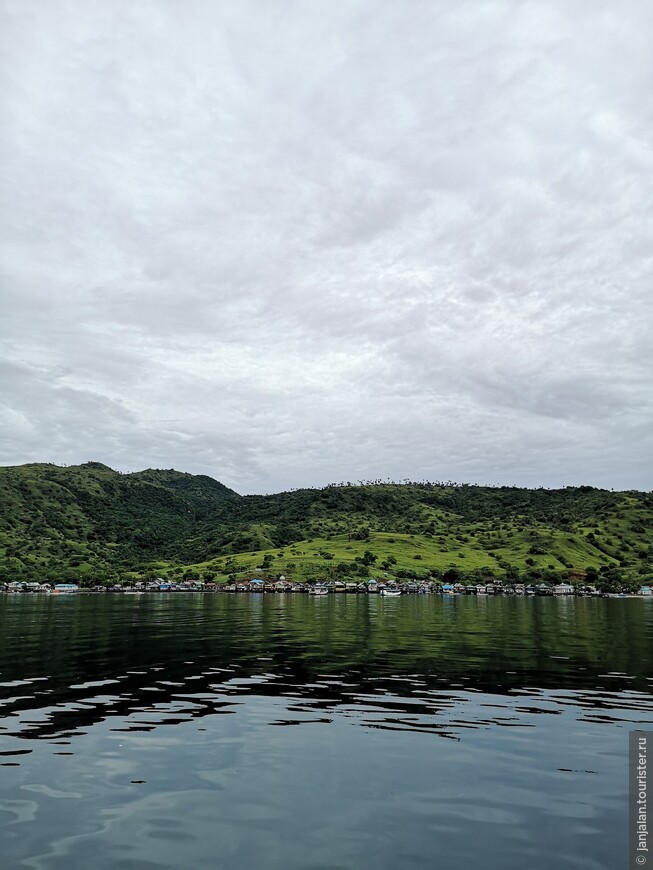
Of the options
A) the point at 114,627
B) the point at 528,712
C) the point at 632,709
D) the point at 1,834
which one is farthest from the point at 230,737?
the point at 114,627

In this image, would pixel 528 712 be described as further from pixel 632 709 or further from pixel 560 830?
pixel 560 830

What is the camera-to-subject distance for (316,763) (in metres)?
24.0

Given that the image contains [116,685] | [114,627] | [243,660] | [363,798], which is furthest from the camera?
[114,627]

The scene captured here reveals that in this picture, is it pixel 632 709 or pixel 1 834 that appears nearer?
pixel 1 834

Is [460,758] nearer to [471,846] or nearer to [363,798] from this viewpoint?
[363,798]

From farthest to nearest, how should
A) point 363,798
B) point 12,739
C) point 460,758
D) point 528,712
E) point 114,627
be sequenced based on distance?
point 114,627 → point 528,712 → point 12,739 → point 460,758 → point 363,798

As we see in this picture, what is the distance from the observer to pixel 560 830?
58.9 feet

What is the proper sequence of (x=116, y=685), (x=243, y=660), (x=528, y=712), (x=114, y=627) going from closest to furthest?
(x=528, y=712), (x=116, y=685), (x=243, y=660), (x=114, y=627)

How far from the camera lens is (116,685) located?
4025cm

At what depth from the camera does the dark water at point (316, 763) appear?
658 inches

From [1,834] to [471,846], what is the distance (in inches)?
523

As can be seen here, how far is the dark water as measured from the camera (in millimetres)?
16719

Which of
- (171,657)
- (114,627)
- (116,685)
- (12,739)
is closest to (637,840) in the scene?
(12,739)

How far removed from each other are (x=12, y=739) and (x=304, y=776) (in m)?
13.6
